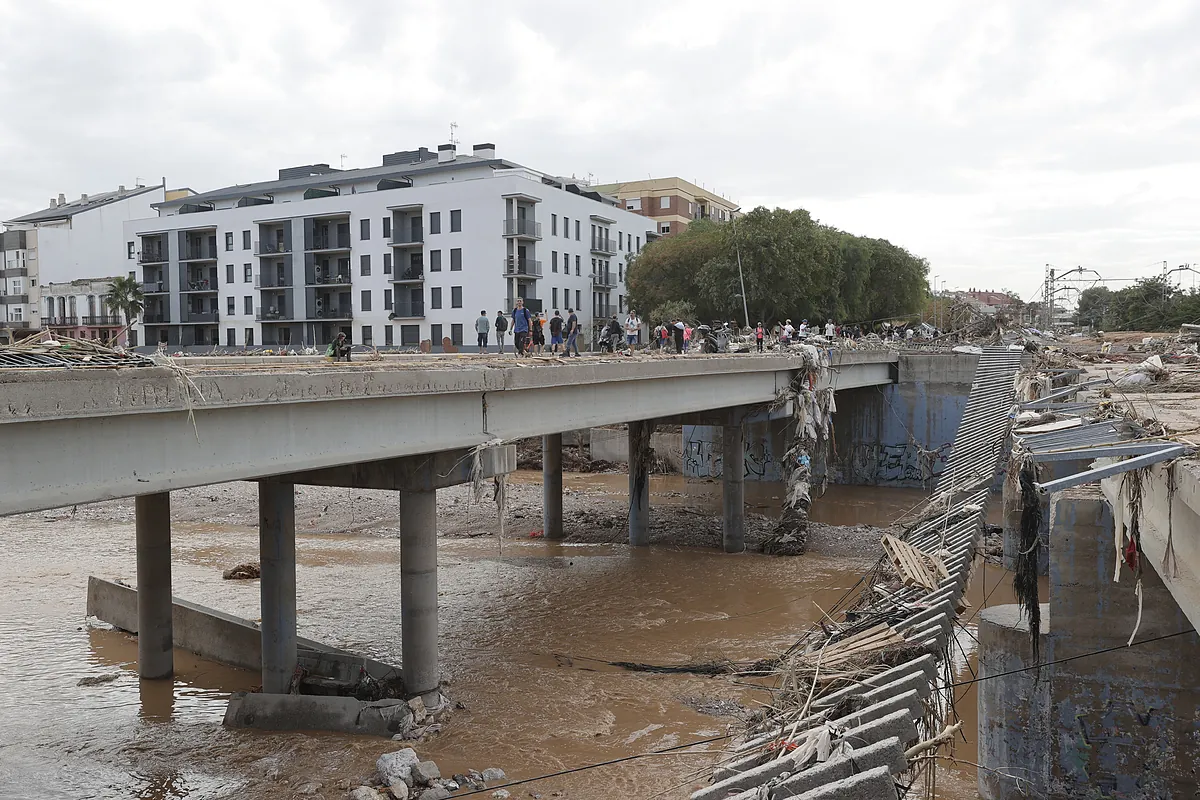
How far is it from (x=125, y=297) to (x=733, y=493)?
2420 inches

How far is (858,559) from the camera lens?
26.9 metres

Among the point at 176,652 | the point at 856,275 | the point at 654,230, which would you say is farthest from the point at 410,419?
the point at 654,230

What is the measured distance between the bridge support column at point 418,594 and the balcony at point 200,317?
6657 centimetres

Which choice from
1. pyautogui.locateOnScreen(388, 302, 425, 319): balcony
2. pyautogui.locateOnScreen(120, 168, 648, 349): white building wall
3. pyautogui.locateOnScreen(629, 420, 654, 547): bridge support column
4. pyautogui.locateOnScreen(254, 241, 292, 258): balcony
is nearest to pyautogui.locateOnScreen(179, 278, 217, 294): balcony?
pyautogui.locateOnScreen(120, 168, 648, 349): white building wall

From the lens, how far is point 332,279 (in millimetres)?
69812

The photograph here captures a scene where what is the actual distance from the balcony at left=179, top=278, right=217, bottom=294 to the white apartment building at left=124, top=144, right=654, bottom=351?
111 mm

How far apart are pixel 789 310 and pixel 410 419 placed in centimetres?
4757

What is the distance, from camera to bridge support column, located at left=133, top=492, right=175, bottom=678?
16.6m

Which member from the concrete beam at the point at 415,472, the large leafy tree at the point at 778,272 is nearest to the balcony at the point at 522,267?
the large leafy tree at the point at 778,272

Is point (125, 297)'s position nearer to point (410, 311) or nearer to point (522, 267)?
point (410, 311)

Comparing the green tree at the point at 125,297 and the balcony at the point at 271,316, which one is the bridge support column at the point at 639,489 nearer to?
the balcony at the point at 271,316

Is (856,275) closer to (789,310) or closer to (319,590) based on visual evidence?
(789,310)

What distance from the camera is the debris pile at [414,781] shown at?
1155 cm

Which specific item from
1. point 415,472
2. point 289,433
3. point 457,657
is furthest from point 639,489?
point 289,433
